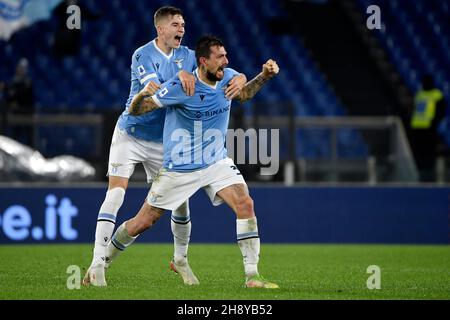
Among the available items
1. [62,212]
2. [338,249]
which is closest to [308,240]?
[338,249]

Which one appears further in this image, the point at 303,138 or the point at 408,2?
the point at 408,2

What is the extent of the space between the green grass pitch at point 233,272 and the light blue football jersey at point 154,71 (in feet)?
3.93

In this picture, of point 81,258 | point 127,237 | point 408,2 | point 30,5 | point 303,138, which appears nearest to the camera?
point 127,237

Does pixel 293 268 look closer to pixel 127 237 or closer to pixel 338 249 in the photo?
pixel 127 237

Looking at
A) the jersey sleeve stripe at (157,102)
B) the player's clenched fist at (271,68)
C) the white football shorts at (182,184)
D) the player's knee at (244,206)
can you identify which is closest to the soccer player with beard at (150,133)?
the white football shorts at (182,184)

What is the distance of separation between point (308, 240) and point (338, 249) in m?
1.18

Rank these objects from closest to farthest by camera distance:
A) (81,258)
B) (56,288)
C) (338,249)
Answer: (56,288)
(81,258)
(338,249)

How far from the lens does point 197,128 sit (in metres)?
8.19

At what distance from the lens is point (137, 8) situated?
59.6 feet

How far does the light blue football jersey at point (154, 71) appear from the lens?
8.54 meters

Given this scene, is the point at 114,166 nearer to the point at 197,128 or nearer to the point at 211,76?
the point at 197,128

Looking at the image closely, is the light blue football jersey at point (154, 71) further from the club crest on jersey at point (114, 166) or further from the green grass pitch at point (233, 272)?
the green grass pitch at point (233, 272)

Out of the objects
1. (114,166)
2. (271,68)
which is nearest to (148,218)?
(114,166)

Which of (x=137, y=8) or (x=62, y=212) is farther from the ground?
(x=137, y=8)
